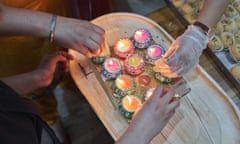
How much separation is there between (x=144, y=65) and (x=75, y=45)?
272mm

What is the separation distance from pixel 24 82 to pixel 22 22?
7.7 inches

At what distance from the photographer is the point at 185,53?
1128 mm

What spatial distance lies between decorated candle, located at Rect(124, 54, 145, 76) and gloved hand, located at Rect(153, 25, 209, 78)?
0.31 feet

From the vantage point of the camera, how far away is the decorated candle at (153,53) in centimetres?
125

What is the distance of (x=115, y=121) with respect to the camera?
1.15 metres

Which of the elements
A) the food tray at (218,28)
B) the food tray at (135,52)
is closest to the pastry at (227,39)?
the food tray at (218,28)

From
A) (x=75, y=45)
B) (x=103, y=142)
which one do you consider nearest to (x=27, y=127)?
(x=75, y=45)

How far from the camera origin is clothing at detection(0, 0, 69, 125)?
3.99 ft


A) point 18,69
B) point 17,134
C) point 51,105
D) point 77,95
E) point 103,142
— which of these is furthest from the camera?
point 77,95

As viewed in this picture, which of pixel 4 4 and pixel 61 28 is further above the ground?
pixel 4 4

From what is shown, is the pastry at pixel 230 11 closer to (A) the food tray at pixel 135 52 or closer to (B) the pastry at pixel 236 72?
(B) the pastry at pixel 236 72

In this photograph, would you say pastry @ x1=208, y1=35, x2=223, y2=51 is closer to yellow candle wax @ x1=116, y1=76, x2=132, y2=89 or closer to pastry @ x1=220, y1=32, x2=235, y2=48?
pastry @ x1=220, y1=32, x2=235, y2=48

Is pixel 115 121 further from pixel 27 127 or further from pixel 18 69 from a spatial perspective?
pixel 18 69

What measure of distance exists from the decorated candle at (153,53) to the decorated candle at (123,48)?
60mm
